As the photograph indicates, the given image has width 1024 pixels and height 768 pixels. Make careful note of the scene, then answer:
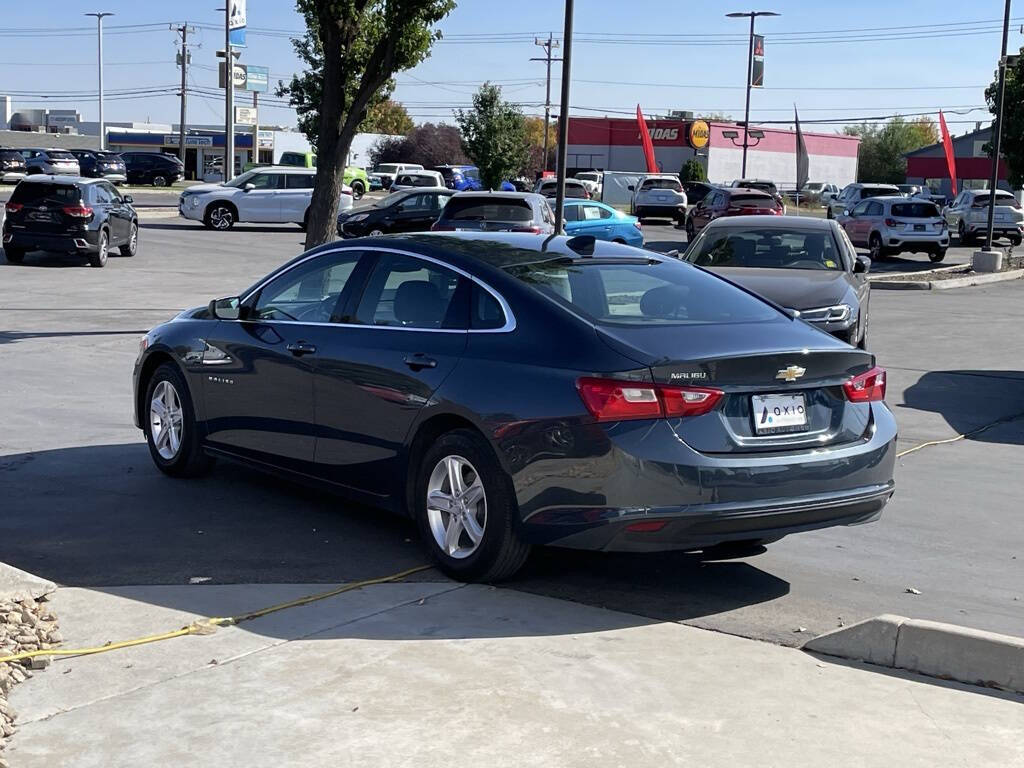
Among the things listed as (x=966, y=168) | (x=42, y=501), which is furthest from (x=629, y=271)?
(x=966, y=168)

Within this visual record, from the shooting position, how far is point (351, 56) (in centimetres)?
1636

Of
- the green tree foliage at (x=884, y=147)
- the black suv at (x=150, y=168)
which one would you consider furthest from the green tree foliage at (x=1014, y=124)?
the green tree foliage at (x=884, y=147)

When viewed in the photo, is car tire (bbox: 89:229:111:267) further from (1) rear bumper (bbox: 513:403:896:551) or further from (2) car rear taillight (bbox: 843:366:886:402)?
(2) car rear taillight (bbox: 843:366:886:402)

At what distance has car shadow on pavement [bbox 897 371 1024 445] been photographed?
11.4 m

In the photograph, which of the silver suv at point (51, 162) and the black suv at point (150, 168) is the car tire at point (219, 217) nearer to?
the silver suv at point (51, 162)

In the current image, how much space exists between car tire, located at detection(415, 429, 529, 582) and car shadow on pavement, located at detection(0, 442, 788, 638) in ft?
0.59

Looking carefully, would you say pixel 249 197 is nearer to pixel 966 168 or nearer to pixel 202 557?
pixel 202 557

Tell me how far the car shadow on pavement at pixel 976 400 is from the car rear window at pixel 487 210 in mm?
10734

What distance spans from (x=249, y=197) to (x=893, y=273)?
1847 centimetres

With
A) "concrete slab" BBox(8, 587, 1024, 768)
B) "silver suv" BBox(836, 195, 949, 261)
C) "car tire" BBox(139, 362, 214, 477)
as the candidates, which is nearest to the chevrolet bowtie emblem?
"concrete slab" BBox(8, 587, 1024, 768)

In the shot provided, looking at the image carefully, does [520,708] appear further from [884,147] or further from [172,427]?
[884,147]

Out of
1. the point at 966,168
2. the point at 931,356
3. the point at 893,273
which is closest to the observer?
the point at 931,356

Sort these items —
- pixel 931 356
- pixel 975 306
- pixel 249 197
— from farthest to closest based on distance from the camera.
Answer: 1. pixel 249 197
2. pixel 975 306
3. pixel 931 356

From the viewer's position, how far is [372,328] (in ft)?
23.1
